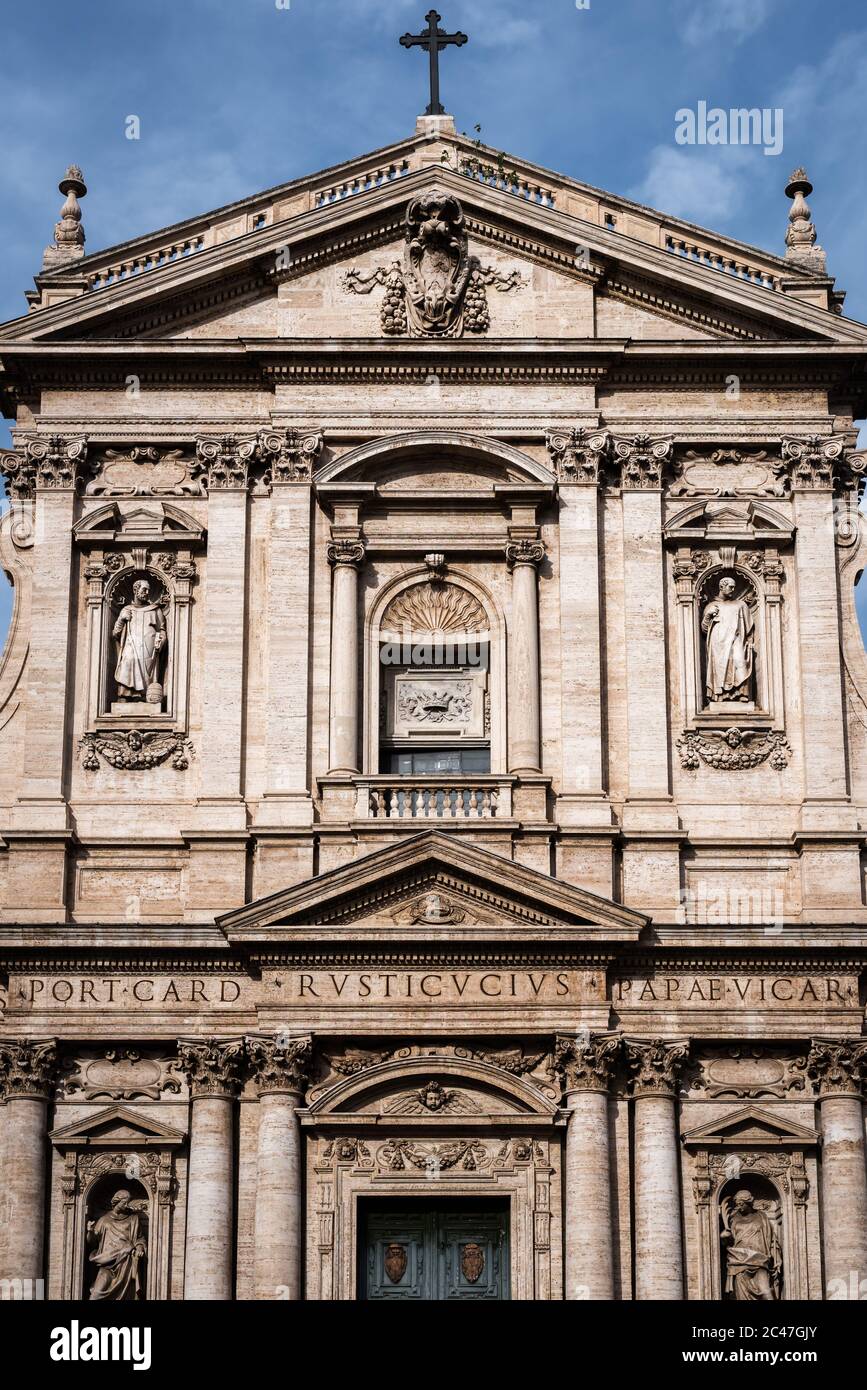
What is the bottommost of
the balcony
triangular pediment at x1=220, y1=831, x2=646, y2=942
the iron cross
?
triangular pediment at x1=220, y1=831, x2=646, y2=942

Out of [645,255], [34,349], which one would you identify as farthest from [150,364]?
[645,255]

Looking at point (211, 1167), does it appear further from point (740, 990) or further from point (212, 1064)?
point (740, 990)

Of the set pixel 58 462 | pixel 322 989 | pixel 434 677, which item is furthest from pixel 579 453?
pixel 322 989

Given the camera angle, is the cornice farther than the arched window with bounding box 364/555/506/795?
Yes

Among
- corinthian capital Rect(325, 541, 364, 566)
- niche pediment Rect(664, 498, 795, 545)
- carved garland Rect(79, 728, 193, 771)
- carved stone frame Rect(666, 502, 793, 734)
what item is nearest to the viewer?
carved garland Rect(79, 728, 193, 771)

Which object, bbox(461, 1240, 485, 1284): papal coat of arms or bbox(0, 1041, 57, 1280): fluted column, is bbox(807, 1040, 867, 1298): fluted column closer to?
bbox(461, 1240, 485, 1284): papal coat of arms

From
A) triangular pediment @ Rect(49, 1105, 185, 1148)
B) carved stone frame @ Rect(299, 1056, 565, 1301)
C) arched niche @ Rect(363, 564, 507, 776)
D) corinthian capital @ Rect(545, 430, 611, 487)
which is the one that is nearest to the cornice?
corinthian capital @ Rect(545, 430, 611, 487)

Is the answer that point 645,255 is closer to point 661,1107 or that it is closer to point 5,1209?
point 661,1107

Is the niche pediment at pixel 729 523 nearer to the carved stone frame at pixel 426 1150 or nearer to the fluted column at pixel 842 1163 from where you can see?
the fluted column at pixel 842 1163

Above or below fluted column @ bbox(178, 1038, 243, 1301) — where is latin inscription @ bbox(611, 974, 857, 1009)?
above

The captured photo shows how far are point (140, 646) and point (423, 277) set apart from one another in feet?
17.8

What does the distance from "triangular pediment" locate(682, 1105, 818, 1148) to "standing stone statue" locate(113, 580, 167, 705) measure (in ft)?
24.7

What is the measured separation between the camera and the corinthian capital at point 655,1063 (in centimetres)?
2811

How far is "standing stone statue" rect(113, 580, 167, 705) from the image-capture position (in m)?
29.8
